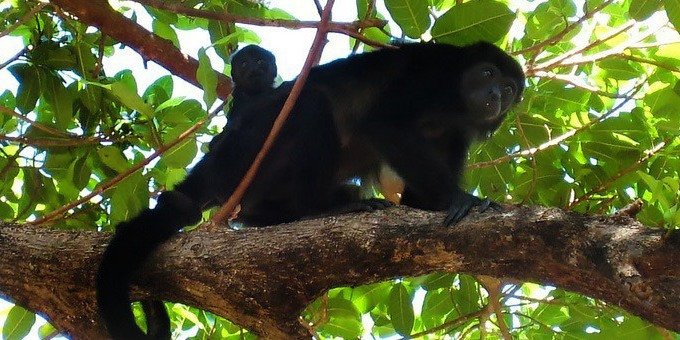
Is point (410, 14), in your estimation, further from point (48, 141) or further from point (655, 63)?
point (48, 141)

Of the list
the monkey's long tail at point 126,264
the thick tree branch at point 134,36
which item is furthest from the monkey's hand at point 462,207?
the thick tree branch at point 134,36

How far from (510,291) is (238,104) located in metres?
1.68

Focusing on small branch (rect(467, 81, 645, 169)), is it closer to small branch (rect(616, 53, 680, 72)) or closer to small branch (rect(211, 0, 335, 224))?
small branch (rect(616, 53, 680, 72))

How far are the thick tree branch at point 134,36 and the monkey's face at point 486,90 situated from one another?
1.44 metres

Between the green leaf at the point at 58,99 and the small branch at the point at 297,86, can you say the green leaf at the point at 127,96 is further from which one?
the green leaf at the point at 58,99

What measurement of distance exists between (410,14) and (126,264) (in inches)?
59.8

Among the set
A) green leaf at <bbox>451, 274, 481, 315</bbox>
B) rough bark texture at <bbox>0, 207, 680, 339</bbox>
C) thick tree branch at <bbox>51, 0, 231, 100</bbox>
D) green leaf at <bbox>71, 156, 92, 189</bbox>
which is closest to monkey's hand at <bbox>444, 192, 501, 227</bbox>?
rough bark texture at <bbox>0, 207, 680, 339</bbox>

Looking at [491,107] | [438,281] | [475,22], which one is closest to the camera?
[475,22]

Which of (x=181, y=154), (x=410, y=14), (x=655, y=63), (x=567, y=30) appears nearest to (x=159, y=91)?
(x=181, y=154)

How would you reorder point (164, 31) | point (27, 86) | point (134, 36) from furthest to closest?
point (164, 31) < point (134, 36) < point (27, 86)

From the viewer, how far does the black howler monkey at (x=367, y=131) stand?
3.67m

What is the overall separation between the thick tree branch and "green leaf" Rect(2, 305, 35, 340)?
1.51 metres

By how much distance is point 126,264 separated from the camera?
2.78 m

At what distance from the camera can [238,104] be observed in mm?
4051
